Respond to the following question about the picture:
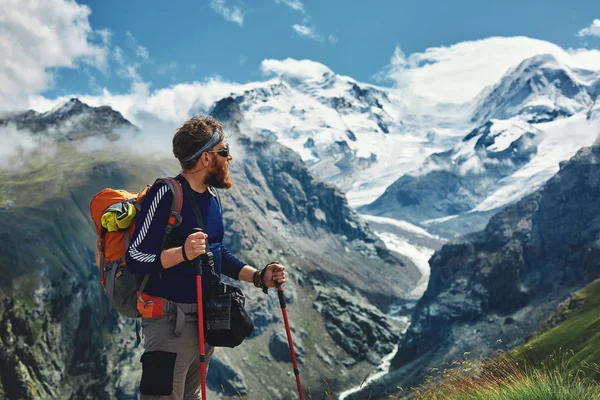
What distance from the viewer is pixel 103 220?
853cm

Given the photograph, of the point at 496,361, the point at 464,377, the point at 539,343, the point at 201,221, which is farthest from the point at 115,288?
the point at 539,343

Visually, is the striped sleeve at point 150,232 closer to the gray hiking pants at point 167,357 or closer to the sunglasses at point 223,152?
the gray hiking pants at point 167,357

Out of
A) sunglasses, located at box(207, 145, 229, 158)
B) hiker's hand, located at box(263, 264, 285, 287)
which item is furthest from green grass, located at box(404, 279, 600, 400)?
sunglasses, located at box(207, 145, 229, 158)

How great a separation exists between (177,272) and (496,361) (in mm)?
6816

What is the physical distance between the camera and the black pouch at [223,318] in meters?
8.59

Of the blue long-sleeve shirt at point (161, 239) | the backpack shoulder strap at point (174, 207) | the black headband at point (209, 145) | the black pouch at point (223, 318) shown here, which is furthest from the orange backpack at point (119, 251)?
the black pouch at point (223, 318)

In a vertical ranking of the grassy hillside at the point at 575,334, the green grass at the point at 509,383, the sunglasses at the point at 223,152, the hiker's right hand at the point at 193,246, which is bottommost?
the grassy hillside at the point at 575,334

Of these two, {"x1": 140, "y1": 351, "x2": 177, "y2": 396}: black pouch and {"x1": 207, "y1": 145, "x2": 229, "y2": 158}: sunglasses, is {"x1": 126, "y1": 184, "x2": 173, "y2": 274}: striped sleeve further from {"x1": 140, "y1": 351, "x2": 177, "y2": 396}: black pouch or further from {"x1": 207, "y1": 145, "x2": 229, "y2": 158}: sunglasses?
{"x1": 140, "y1": 351, "x2": 177, "y2": 396}: black pouch

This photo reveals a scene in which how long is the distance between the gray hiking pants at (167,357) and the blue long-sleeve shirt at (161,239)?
430 millimetres

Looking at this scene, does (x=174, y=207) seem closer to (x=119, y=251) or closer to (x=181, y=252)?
(x=181, y=252)

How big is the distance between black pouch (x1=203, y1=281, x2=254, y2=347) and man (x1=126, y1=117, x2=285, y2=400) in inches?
8.1

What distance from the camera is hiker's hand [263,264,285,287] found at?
31.9 ft

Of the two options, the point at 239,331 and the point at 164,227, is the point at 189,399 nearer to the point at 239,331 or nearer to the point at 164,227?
the point at 239,331

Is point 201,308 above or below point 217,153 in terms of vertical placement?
below
